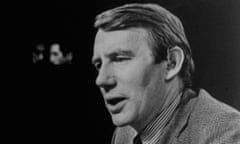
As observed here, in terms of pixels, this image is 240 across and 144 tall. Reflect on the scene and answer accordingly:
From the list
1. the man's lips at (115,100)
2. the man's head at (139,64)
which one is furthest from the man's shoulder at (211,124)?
the man's lips at (115,100)

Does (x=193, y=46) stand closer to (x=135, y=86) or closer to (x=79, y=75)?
(x=135, y=86)

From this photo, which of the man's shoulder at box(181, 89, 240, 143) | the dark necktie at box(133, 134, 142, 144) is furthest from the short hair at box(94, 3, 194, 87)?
the dark necktie at box(133, 134, 142, 144)

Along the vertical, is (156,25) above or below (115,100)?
above

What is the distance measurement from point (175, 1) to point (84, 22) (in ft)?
1.08

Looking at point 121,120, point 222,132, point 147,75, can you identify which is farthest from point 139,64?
point 222,132

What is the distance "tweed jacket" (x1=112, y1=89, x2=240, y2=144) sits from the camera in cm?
104

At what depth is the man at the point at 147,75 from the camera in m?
1.12

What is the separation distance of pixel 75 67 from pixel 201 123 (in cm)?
52

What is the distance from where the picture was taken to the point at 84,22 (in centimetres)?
134

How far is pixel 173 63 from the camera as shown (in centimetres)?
114

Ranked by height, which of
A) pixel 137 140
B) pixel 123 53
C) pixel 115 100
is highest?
pixel 123 53

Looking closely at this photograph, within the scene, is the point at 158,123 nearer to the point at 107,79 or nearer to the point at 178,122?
the point at 178,122

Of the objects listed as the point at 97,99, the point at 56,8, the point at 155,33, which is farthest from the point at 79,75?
the point at 155,33

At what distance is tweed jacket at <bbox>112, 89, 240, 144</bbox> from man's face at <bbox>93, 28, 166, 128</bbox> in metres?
0.08
